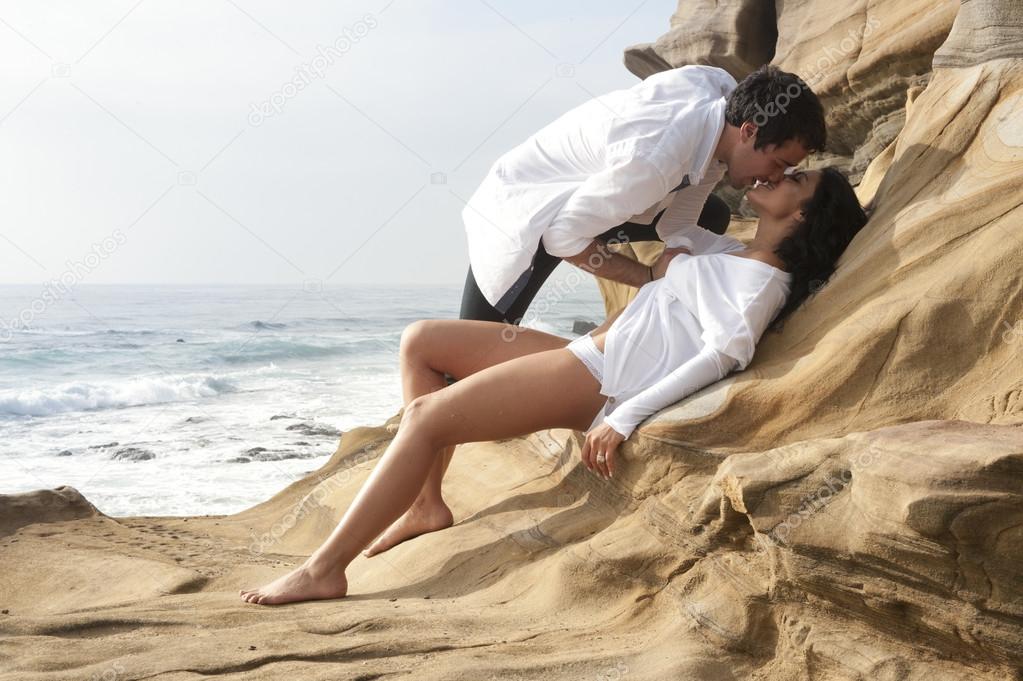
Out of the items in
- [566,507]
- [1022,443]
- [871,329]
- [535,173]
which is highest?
[535,173]

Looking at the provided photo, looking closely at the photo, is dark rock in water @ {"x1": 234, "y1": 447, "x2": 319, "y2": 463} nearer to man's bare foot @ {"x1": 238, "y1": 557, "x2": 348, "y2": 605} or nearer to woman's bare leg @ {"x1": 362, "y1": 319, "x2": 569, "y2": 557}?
woman's bare leg @ {"x1": 362, "y1": 319, "x2": 569, "y2": 557}

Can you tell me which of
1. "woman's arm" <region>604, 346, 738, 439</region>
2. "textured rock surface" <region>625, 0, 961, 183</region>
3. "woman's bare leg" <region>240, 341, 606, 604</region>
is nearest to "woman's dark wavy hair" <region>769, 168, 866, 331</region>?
"woman's arm" <region>604, 346, 738, 439</region>

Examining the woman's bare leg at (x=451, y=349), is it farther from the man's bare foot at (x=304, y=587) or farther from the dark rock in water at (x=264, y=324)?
the dark rock in water at (x=264, y=324)

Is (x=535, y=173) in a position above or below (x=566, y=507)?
above

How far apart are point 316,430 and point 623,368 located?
929 cm

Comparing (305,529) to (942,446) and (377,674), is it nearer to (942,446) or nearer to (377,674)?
(377,674)

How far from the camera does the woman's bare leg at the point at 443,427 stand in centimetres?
346

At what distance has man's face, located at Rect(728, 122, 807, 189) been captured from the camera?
3.49 meters

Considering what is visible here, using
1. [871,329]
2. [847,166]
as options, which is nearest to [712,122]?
[871,329]

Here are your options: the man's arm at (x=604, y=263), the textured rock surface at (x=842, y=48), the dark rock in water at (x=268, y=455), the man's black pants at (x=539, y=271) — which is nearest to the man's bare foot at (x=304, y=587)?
the man's black pants at (x=539, y=271)

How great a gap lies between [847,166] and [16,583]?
25.3 ft

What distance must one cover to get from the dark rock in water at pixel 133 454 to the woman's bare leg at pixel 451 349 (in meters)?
7.32

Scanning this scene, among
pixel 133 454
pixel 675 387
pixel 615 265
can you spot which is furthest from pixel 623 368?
pixel 133 454

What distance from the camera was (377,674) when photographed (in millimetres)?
2689
